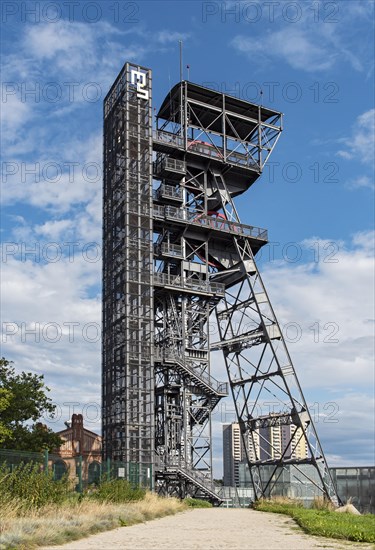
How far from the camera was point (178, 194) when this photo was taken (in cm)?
5897

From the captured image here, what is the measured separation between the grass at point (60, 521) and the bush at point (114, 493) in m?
1.87

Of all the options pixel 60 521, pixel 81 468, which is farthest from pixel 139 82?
pixel 60 521

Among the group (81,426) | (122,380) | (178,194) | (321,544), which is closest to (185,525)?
(321,544)

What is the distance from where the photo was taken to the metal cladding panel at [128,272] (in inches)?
2004

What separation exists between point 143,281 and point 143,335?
168 inches

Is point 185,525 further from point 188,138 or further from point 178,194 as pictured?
point 188,138

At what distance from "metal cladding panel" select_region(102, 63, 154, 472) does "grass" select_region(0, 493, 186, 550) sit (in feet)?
75.6

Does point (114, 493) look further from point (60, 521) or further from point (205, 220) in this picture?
point (205, 220)

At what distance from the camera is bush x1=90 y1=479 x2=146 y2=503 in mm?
29186

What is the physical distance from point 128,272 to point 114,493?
25.0 meters

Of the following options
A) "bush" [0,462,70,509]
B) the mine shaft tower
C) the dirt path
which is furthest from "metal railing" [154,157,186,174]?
"bush" [0,462,70,509]

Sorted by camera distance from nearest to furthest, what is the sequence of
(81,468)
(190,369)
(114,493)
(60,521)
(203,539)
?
(60,521)
(203,539)
(114,493)
(81,468)
(190,369)

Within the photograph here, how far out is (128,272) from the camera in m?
53.1

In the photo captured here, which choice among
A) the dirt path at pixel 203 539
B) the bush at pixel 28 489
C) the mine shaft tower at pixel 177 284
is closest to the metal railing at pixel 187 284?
the mine shaft tower at pixel 177 284
